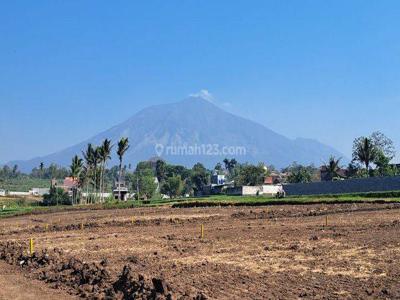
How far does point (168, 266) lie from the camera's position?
16.2m

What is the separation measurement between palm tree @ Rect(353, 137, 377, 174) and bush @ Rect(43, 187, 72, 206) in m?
55.8

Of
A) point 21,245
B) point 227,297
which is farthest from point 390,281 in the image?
point 21,245

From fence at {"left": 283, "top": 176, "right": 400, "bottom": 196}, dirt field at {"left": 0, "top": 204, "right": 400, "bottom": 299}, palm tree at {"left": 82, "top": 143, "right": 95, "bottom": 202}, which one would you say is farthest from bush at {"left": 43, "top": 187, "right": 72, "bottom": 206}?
dirt field at {"left": 0, "top": 204, "right": 400, "bottom": 299}

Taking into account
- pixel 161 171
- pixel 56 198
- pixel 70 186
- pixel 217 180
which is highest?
pixel 161 171

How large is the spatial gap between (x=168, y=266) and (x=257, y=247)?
15.5 feet

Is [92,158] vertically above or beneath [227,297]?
above

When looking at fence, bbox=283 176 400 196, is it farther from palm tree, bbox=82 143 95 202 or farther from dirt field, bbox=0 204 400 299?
dirt field, bbox=0 204 400 299

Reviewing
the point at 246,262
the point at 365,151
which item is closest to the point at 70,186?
the point at 365,151

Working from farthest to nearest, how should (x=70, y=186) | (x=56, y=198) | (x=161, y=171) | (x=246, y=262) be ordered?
(x=161, y=171) → (x=70, y=186) → (x=56, y=198) → (x=246, y=262)

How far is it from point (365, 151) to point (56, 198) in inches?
2274

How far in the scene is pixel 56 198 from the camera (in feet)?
351

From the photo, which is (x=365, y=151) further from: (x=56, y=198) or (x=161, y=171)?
(x=161, y=171)

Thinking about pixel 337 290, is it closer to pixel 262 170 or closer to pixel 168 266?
pixel 168 266

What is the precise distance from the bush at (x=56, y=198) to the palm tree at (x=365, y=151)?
2197 inches
